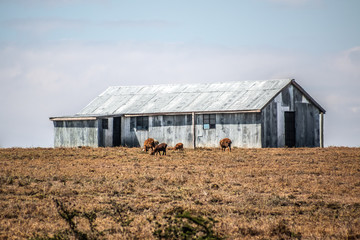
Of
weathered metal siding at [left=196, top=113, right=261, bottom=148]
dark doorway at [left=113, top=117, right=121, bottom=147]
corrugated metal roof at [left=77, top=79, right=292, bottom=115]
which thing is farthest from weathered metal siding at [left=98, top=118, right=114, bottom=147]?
weathered metal siding at [left=196, top=113, right=261, bottom=148]

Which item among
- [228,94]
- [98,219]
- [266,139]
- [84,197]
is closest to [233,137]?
[266,139]

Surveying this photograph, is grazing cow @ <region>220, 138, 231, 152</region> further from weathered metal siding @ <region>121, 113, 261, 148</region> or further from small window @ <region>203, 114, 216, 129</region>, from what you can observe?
small window @ <region>203, 114, 216, 129</region>

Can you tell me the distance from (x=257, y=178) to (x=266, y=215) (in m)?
6.45

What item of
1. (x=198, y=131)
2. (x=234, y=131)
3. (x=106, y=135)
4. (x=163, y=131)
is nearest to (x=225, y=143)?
(x=234, y=131)

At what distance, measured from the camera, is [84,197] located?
15367mm

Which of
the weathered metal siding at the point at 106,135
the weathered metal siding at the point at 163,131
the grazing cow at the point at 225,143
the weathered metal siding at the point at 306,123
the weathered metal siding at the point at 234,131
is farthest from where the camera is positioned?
the weathered metal siding at the point at 106,135

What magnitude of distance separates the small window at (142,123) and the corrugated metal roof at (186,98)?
567 mm

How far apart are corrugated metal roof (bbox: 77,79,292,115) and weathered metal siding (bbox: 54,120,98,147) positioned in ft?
9.74

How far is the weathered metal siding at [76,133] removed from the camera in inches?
1591

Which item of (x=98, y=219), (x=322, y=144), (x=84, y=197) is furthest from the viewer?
(x=322, y=144)

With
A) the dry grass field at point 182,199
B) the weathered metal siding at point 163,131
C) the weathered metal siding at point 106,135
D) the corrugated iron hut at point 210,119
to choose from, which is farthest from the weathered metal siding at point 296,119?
the weathered metal siding at point 106,135

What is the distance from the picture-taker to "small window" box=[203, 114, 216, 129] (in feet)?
126

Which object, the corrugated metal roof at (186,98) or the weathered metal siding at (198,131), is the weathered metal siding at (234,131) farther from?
the corrugated metal roof at (186,98)

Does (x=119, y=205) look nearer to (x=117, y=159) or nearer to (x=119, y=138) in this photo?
(x=117, y=159)
